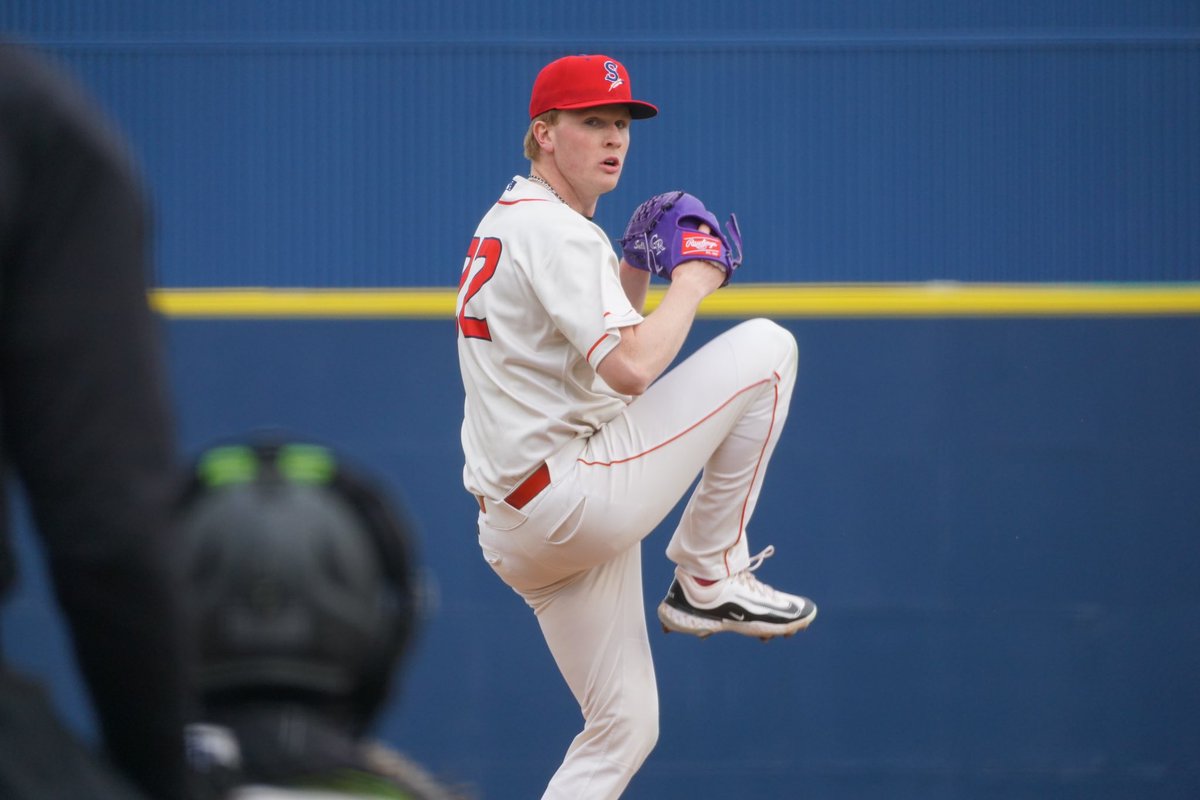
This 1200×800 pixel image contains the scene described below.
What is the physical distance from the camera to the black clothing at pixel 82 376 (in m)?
1.45

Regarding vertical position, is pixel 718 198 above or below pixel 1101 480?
above

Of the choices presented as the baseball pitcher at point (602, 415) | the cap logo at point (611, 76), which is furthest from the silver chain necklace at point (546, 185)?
the cap logo at point (611, 76)

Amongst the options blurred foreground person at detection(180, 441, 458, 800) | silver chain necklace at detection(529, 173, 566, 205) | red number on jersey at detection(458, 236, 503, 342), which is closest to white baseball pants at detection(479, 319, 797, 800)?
red number on jersey at detection(458, 236, 503, 342)

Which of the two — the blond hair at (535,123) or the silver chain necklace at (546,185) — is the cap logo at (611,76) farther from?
the silver chain necklace at (546,185)

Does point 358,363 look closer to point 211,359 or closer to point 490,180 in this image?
point 211,359

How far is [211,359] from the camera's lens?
5.68 m

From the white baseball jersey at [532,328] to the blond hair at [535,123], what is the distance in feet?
0.50

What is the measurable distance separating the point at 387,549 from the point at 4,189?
0.62 meters

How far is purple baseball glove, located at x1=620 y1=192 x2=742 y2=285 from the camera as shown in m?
3.93

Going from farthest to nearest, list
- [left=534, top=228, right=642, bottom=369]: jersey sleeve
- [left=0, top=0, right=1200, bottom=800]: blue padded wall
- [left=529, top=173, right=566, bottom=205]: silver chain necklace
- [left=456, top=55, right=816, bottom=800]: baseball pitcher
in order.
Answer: [left=0, top=0, right=1200, bottom=800]: blue padded wall
[left=529, top=173, right=566, bottom=205]: silver chain necklace
[left=456, top=55, right=816, bottom=800]: baseball pitcher
[left=534, top=228, right=642, bottom=369]: jersey sleeve

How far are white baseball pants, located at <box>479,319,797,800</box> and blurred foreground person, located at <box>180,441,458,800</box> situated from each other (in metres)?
2.00

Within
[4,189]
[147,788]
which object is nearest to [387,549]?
[147,788]

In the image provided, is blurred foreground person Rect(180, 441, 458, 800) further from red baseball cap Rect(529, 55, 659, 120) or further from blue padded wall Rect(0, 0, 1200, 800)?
blue padded wall Rect(0, 0, 1200, 800)

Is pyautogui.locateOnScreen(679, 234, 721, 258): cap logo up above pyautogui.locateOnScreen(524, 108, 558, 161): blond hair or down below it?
below
